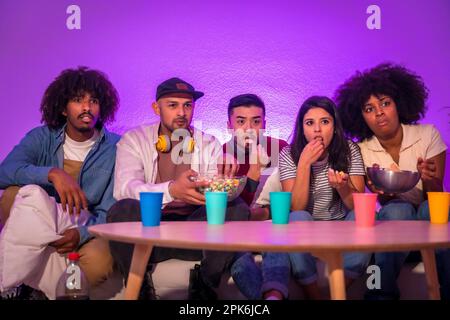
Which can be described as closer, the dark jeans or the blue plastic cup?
the blue plastic cup

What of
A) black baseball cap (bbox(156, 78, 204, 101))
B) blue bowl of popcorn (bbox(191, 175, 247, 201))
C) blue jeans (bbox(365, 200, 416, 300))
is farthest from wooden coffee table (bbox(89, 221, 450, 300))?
black baseball cap (bbox(156, 78, 204, 101))

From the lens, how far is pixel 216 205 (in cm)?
207

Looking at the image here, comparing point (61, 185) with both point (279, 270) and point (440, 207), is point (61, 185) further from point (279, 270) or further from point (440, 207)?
point (440, 207)

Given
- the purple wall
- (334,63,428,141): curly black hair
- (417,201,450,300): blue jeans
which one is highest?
the purple wall

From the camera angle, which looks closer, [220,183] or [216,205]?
[216,205]

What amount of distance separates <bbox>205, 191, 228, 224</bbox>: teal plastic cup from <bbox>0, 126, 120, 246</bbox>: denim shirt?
113cm

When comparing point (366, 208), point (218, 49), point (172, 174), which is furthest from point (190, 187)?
point (218, 49)

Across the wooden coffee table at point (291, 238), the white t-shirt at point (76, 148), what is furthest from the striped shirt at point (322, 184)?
the white t-shirt at point (76, 148)

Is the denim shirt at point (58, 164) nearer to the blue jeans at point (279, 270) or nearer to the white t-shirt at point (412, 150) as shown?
the blue jeans at point (279, 270)

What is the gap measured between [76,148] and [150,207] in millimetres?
1513

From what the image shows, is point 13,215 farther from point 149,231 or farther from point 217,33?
point 217,33

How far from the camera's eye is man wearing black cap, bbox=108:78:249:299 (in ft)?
8.27

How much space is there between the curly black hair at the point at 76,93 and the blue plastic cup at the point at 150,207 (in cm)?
162

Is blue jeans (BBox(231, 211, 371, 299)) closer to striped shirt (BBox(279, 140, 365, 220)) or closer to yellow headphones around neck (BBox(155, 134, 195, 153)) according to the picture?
striped shirt (BBox(279, 140, 365, 220))
